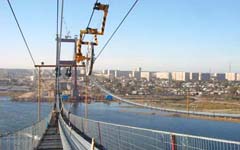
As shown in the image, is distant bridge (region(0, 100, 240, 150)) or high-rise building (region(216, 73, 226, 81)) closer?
distant bridge (region(0, 100, 240, 150))

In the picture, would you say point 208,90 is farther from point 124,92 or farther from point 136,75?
point 136,75

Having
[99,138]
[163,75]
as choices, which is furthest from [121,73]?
[99,138]

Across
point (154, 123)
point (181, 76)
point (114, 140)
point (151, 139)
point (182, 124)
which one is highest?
point (181, 76)

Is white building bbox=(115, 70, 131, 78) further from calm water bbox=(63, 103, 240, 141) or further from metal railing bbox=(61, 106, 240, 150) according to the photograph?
metal railing bbox=(61, 106, 240, 150)

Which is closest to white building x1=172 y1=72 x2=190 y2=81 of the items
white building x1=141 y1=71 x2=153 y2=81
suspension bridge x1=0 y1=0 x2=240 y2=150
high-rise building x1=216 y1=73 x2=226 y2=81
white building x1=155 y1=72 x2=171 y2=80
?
white building x1=155 y1=72 x2=171 y2=80

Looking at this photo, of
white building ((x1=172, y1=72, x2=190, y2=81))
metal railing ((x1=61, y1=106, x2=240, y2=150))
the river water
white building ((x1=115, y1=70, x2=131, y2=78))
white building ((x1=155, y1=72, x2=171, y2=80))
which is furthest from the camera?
white building ((x1=155, y1=72, x2=171, y2=80))

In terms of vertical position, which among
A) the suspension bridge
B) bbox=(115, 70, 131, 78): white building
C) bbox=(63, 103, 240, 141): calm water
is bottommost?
bbox=(63, 103, 240, 141): calm water

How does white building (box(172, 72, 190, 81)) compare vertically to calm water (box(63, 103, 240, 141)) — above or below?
above

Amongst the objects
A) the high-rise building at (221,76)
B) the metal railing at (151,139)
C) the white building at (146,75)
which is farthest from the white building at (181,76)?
the metal railing at (151,139)

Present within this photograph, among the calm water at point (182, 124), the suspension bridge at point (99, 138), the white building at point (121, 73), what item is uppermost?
the white building at point (121, 73)

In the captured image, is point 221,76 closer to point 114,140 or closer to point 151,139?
point 114,140

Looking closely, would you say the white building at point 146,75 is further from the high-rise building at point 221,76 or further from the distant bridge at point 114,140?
the distant bridge at point 114,140
